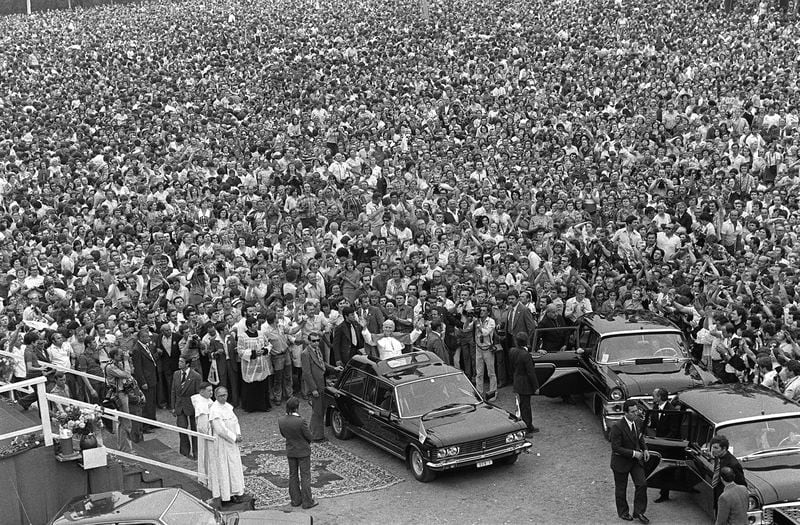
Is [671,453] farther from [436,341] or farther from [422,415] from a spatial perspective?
[436,341]

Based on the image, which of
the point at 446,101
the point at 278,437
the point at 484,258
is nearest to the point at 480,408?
the point at 278,437

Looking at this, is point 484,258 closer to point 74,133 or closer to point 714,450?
point 714,450

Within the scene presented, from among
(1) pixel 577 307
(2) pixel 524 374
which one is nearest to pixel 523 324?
(1) pixel 577 307

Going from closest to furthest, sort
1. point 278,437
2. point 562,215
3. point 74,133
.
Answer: point 278,437, point 562,215, point 74,133

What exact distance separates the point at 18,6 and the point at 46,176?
153 ft

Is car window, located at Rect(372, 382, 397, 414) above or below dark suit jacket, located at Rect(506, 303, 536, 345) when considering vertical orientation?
below

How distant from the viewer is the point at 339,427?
55.4ft

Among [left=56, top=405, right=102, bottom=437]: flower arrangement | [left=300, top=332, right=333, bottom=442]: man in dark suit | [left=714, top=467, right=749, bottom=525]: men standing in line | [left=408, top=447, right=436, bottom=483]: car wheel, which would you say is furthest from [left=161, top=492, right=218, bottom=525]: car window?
[left=300, top=332, right=333, bottom=442]: man in dark suit

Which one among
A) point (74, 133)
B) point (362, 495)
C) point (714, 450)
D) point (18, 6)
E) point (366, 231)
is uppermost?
point (18, 6)

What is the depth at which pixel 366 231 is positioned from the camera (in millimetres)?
22250

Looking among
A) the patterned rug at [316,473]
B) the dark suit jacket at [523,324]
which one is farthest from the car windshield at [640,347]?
the patterned rug at [316,473]

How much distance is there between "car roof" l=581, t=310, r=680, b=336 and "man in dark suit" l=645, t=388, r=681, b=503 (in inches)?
94.3

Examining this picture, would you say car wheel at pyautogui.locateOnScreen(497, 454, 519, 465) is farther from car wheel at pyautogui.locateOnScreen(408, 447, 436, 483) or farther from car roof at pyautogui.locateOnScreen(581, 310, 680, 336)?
car roof at pyautogui.locateOnScreen(581, 310, 680, 336)

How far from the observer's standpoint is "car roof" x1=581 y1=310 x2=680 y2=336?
658 inches
